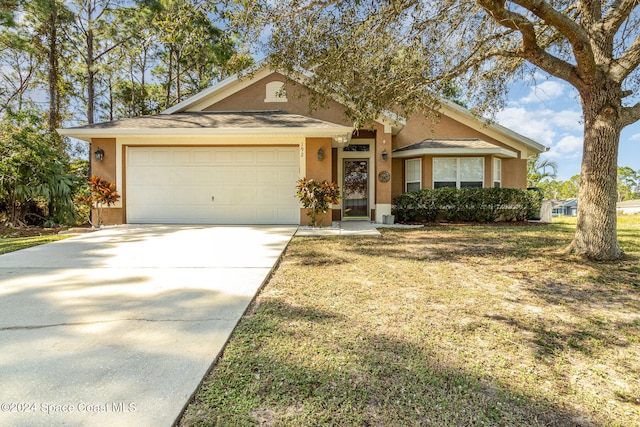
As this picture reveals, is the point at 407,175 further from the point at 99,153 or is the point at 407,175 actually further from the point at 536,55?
the point at 99,153

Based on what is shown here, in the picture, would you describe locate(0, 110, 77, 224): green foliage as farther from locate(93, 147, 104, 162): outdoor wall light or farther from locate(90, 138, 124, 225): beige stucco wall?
locate(93, 147, 104, 162): outdoor wall light

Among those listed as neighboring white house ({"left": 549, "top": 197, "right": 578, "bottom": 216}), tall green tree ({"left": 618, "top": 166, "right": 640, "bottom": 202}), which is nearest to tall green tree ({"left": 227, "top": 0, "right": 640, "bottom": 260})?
neighboring white house ({"left": 549, "top": 197, "right": 578, "bottom": 216})

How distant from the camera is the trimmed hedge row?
1149 centimetres

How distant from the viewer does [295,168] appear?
988 cm

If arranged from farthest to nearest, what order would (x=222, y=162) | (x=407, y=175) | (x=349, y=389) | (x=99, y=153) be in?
(x=407, y=175) → (x=222, y=162) → (x=99, y=153) → (x=349, y=389)

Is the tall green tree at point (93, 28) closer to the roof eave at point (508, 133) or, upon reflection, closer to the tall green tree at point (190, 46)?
the tall green tree at point (190, 46)

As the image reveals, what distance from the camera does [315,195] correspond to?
8891mm

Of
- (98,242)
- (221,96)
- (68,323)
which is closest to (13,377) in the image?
(68,323)

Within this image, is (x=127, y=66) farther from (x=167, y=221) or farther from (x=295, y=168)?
(x=295, y=168)

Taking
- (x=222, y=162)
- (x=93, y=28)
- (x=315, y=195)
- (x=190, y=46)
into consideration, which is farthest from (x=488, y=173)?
(x=93, y=28)

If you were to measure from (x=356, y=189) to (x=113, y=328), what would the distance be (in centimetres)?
1054

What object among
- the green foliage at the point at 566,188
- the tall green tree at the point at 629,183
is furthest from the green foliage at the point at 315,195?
the tall green tree at the point at 629,183

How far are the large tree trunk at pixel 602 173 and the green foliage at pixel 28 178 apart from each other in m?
12.6

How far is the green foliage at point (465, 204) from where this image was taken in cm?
1149
